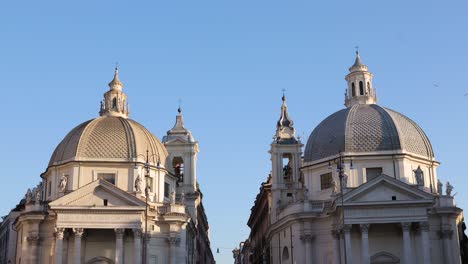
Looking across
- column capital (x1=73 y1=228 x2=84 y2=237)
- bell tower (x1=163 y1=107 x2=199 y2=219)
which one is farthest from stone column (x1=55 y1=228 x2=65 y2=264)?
bell tower (x1=163 y1=107 x2=199 y2=219)

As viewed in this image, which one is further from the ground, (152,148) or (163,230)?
(152,148)

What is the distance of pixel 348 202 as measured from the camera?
59969mm

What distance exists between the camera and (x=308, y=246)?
65.8m

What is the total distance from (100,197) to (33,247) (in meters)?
8.57

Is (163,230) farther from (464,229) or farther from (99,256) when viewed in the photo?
(464,229)

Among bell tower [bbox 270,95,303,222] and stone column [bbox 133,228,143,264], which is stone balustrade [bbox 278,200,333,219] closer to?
bell tower [bbox 270,95,303,222]

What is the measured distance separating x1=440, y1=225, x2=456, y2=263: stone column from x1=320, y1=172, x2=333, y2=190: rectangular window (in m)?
11.5

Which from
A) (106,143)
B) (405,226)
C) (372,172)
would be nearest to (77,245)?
(106,143)

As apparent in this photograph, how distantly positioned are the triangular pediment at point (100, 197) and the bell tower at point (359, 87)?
27.0 meters

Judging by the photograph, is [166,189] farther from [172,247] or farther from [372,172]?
[372,172]

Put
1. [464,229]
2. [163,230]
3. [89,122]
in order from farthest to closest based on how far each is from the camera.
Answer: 1. [464,229]
2. [89,122]
3. [163,230]

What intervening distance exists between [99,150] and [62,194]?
5939 millimetres

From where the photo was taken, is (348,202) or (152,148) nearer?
(348,202)

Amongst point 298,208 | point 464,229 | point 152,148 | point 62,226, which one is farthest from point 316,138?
point 62,226
